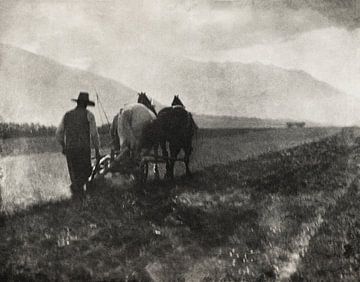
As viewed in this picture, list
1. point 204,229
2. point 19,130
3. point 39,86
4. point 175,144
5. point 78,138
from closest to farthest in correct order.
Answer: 1. point 204,229
2. point 78,138
3. point 39,86
4. point 175,144
5. point 19,130

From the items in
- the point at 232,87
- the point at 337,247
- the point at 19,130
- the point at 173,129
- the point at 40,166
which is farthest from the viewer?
the point at 40,166

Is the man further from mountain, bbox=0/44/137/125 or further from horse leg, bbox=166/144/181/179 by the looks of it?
horse leg, bbox=166/144/181/179

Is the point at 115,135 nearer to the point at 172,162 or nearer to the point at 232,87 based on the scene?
the point at 172,162

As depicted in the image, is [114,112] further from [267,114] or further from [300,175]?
[300,175]

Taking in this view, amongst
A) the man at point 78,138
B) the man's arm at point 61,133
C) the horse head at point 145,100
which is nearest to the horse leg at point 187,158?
the horse head at point 145,100

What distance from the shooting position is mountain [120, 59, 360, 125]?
471 centimetres

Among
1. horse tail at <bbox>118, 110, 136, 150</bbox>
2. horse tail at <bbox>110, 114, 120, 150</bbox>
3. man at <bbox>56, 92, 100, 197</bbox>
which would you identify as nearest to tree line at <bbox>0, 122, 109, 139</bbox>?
man at <bbox>56, 92, 100, 197</bbox>

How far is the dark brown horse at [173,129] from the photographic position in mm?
5035

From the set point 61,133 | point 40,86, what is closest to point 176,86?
point 61,133

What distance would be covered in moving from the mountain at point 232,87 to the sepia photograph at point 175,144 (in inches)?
0.7

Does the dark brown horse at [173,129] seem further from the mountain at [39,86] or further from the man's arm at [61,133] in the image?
the man's arm at [61,133]

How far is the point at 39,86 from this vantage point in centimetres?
505

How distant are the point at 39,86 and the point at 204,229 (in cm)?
246

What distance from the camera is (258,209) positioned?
4098 mm
